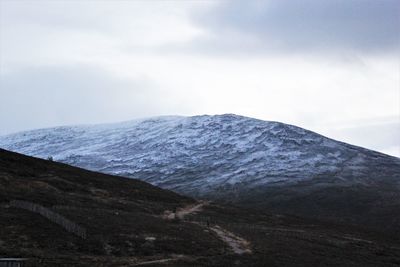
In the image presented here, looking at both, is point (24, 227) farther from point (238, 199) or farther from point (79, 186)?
point (238, 199)

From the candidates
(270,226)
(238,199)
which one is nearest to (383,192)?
(238,199)

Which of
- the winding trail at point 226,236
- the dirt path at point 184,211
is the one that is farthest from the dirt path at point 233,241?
the dirt path at point 184,211

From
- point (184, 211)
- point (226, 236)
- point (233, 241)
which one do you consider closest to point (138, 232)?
point (233, 241)

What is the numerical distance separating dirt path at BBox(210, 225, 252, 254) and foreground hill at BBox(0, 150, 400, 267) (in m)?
0.09

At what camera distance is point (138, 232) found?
5575 cm

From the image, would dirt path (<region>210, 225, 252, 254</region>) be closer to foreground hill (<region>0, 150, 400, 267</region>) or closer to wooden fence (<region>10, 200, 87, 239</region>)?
foreground hill (<region>0, 150, 400, 267</region>)

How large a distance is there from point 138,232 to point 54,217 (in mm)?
7624

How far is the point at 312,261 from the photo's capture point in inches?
2050

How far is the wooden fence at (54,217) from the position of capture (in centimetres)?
5048

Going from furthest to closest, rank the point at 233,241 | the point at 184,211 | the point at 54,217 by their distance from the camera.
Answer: the point at 184,211
the point at 233,241
the point at 54,217

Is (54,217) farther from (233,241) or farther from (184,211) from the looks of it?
(184,211)

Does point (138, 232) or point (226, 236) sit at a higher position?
point (138, 232)

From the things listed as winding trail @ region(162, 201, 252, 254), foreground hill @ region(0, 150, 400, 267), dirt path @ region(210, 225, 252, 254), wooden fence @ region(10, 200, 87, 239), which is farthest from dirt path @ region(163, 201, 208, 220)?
wooden fence @ region(10, 200, 87, 239)

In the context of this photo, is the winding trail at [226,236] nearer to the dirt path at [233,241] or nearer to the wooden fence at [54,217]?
the dirt path at [233,241]
